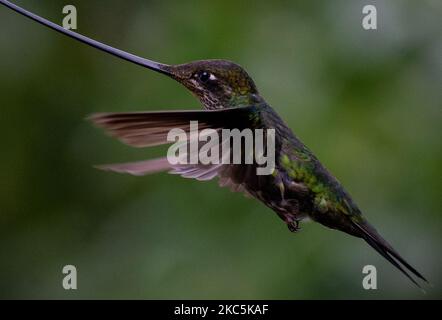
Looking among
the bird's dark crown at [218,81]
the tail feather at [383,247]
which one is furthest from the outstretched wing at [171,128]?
the tail feather at [383,247]

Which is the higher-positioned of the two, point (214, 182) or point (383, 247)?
point (214, 182)

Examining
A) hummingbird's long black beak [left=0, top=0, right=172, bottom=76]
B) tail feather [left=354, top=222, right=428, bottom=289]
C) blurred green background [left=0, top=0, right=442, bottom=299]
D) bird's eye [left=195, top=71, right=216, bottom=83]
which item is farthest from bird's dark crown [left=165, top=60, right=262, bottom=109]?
blurred green background [left=0, top=0, right=442, bottom=299]

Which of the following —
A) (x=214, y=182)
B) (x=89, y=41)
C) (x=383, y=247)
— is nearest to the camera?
(x=89, y=41)

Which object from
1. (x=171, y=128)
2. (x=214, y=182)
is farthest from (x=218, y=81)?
(x=214, y=182)

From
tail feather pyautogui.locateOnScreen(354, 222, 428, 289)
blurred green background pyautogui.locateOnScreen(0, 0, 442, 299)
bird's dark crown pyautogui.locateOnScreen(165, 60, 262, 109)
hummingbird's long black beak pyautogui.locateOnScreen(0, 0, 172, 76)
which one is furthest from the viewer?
blurred green background pyautogui.locateOnScreen(0, 0, 442, 299)

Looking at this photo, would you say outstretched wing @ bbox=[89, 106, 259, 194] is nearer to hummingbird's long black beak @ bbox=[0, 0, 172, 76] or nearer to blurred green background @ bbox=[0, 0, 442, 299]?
hummingbird's long black beak @ bbox=[0, 0, 172, 76]

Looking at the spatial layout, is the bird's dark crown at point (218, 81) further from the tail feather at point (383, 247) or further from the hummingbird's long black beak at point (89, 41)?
the tail feather at point (383, 247)

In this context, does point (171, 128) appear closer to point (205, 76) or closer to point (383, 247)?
point (205, 76)

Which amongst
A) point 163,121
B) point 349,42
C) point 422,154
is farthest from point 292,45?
point 163,121

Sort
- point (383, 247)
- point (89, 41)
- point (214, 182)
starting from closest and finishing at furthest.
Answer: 1. point (89, 41)
2. point (383, 247)
3. point (214, 182)
